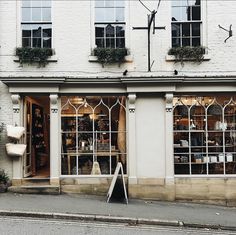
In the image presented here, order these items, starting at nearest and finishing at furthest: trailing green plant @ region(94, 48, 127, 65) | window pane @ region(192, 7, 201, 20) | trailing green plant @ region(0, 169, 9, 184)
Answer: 1. trailing green plant @ region(0, 169, 9, 184)
2. trailing green plant @ region(94, 48, 127, 65)
3. window pane @ region(192, 7, 201, 20)

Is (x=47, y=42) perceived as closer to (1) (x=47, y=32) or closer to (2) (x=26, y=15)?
(1) (x=47, y=32)

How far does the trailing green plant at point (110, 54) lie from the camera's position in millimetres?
12984

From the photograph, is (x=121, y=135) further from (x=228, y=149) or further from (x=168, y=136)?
(x=228, y=149)

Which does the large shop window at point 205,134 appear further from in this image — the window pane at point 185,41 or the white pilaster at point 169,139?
the window pane at point 185,41

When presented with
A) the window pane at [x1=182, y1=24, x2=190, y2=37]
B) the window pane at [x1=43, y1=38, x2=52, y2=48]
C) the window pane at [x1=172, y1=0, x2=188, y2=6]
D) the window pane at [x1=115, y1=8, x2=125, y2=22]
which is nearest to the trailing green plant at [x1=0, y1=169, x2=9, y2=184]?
the window pane at [x1=43, y1=38, x2=52, y2=48]

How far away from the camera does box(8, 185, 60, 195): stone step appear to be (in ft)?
41.6


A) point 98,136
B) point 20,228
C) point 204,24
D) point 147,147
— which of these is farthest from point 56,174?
point 204,24

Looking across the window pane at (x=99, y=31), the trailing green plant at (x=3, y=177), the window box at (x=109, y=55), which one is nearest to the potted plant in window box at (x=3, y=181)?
the trailing green plant at (x=3, y=177)

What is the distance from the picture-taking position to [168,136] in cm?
1298

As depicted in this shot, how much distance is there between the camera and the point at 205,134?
13.3 metres

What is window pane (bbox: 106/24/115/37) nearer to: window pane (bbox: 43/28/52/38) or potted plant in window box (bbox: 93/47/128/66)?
potted plant in window box (bbox: 93/47/128/66)

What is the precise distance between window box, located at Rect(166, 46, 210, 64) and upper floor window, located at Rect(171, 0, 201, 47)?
305 millimetres

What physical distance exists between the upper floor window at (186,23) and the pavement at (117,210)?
16.8ft

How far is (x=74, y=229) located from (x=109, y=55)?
5856 millimetres
